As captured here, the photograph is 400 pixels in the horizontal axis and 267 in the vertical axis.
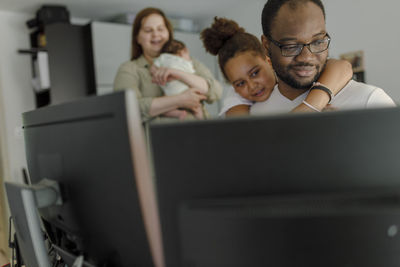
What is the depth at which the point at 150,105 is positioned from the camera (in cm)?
173

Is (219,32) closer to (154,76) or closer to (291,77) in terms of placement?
(291,77)

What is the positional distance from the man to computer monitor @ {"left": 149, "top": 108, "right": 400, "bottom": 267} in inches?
24.9

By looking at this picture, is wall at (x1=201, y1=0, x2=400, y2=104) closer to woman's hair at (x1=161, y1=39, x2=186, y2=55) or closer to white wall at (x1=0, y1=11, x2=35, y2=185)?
woman's hair at (x1=161, y1=39, x2=186, y2=55)

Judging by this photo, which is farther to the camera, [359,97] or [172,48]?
[172,48]

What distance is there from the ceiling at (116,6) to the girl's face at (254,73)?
7.13 feet

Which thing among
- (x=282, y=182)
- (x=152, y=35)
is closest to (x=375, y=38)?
(x=152, y=35)

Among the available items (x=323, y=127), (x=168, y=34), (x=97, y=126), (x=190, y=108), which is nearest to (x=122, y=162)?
(x=97, y=126)

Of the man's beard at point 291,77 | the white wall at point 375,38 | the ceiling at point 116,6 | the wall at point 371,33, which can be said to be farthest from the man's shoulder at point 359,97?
the ceiling at point 116,6

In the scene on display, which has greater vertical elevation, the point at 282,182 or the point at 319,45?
the point at 319,45

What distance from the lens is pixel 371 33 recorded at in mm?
2311

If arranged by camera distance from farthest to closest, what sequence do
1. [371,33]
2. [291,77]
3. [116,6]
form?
[116,6] < [371,33] < [291,77]

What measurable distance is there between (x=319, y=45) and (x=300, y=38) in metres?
0.07

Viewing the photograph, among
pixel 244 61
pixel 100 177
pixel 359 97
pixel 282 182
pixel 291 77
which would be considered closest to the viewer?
pixel 282 182

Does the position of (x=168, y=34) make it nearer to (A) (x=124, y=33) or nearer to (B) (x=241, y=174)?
(B) (x=241, y=174)
